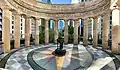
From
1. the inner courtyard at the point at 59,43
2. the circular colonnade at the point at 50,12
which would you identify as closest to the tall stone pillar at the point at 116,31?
the inner courtyard at the point at 59,43

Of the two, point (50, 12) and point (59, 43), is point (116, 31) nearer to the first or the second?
point (59, 43)

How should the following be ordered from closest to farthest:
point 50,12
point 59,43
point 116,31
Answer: point 116,31 → point 59,43 → point 50,12

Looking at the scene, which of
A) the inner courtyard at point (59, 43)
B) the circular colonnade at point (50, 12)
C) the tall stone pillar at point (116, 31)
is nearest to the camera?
the inner courtyard at point (59, 43)

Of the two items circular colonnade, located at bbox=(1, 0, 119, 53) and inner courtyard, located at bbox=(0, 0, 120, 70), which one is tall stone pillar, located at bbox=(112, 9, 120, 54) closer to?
inner courtyard, located at bbox=(0, 0, 120, 70)

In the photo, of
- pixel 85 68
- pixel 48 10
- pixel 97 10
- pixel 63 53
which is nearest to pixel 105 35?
pixel 97 10

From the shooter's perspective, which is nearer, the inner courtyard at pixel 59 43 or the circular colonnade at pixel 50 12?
the inner courtyard at pixel 59 43

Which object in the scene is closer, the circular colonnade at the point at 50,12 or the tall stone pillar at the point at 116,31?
the tall stone pillar at the point at 116,31

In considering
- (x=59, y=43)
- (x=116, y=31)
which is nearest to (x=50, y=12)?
(x=59, y=43)

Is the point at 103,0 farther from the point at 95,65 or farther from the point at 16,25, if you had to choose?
the point at 16,25

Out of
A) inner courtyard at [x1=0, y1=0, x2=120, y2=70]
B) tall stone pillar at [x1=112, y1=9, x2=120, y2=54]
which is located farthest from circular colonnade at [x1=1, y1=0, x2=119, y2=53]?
tall stone pillar at [x1=112, y1=9, x2=120, y2=54]

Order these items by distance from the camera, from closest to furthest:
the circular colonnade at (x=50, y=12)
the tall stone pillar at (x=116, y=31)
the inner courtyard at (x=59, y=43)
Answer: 1. the inner courtyard at (x=59, y=43)
2. the tall stone pillar at (x=116, y=31)
3. the circular colonnade at (x=50, y=12)

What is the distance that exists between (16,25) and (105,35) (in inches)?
587

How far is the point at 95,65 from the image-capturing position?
11.8 m

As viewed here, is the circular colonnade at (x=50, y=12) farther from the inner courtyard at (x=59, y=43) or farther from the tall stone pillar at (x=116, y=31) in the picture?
the tall stone pillar at (x=116, y=31)
